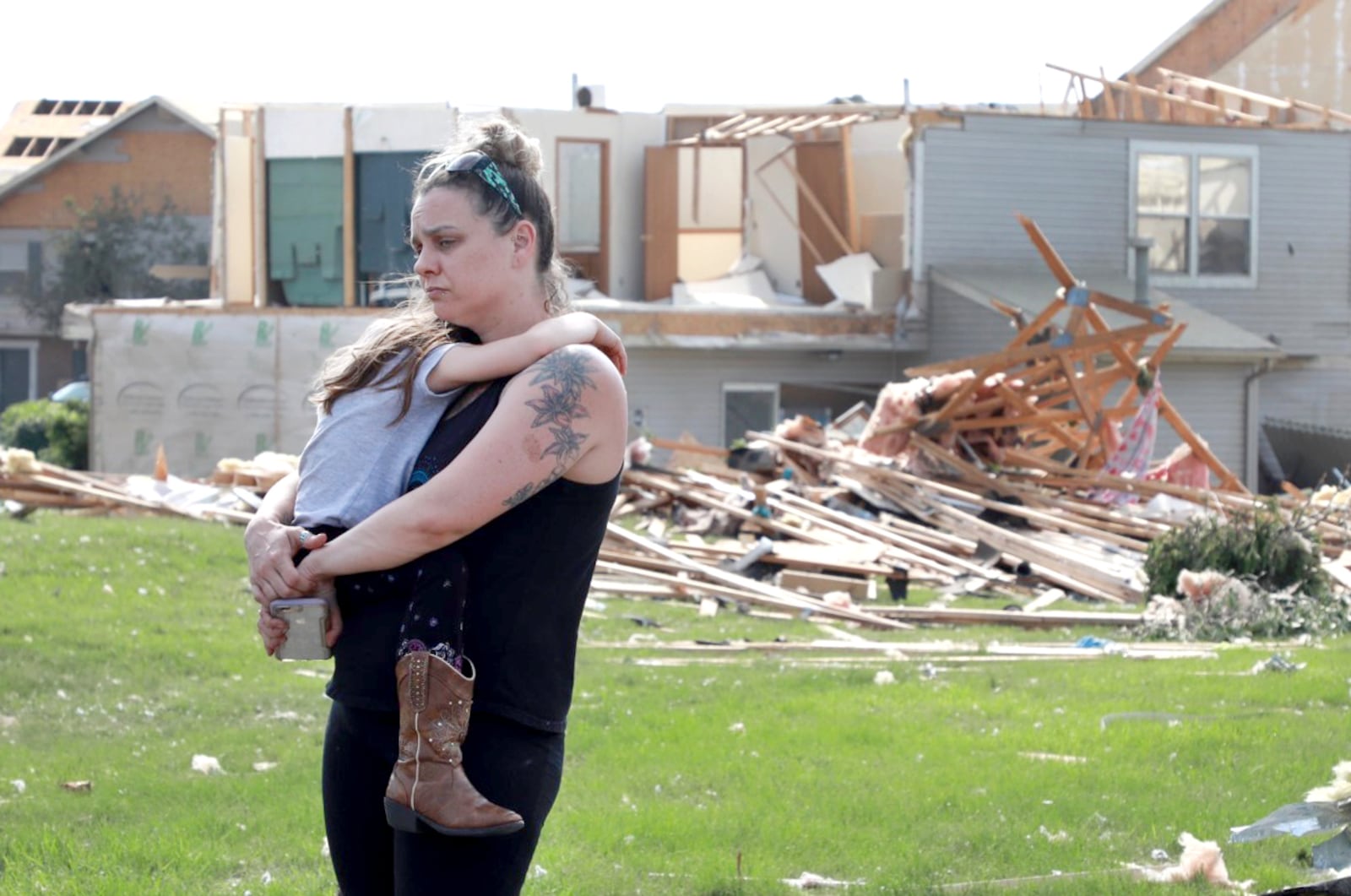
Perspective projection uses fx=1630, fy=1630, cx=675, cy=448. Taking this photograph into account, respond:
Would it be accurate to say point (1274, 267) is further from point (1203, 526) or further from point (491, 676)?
point (491, 676)

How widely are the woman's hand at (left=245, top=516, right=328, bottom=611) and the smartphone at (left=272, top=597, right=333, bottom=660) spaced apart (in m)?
0.02

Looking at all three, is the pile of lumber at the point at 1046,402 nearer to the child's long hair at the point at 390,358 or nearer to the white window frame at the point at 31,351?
the child's long hair at the point at 390,358

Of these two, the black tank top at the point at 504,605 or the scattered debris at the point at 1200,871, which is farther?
the scattered debris at the point at 1200,871

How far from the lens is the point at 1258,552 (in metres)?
11.7

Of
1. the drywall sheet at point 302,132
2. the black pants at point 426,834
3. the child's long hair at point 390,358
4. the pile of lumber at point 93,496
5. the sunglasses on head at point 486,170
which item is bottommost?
the pile of lumber at point 93,496

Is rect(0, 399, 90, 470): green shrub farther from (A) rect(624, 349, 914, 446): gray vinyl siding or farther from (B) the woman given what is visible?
(B) the woman

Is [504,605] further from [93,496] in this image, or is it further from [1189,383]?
[1189,383]

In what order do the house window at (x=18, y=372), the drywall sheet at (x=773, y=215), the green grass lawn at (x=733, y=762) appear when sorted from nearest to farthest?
the green grass lawn at (x=733, y=762), the drywall sheet at (x=773, y=215), the house window at (x=18, y=372)

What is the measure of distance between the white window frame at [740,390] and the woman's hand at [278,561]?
22211 mm

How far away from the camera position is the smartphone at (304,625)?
8.79ft

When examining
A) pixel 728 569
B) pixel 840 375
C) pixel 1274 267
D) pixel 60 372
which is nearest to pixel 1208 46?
pixel 1274 267

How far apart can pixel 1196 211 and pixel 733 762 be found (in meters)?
19.9

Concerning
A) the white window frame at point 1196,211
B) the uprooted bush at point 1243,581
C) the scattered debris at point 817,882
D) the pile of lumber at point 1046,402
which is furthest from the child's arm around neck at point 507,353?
the white window frame at point 1196,211

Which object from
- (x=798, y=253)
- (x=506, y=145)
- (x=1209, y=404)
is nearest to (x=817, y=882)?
(x=506, y=145)
